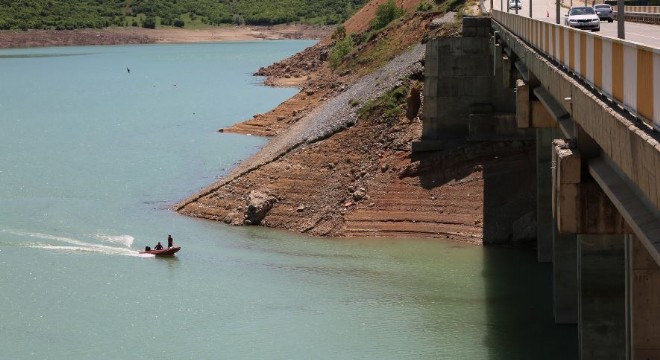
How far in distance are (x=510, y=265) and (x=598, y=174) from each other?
2087 centimetres

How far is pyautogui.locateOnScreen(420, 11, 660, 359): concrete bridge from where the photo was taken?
11664mm

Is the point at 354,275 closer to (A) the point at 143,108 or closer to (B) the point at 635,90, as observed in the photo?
(B) the point at 635,90

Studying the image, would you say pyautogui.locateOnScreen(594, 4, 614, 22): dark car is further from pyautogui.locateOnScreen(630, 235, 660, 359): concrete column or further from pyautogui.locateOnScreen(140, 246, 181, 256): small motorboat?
pyautogui.locateOnScreen(630, 235, 660, 359): concrete column

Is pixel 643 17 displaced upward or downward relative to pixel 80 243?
upward

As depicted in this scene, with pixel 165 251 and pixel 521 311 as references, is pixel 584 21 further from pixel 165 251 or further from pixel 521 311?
pixel 165 251

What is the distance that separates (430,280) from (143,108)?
5764 centimetres

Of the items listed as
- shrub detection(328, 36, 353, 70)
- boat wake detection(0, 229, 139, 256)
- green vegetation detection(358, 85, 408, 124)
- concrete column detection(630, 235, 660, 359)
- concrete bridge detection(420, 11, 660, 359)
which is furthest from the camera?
shrub detection(328, 36, 353, 70)

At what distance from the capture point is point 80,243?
38.4 m

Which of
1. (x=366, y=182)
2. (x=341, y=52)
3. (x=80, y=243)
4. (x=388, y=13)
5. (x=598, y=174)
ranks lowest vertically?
(x=80, y=243)

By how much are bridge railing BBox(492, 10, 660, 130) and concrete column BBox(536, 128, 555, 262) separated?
37.8 ft

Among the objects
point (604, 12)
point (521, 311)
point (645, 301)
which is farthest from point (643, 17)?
point (645, 301)

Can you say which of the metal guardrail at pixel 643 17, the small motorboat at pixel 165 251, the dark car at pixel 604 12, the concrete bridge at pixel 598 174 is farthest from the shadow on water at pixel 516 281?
the small motorboat at pixel 165 251

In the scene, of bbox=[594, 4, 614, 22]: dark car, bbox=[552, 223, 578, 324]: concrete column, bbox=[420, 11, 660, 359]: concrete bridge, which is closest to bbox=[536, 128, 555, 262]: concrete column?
bbox=[420, 11, 660, 359]: concrete bridge

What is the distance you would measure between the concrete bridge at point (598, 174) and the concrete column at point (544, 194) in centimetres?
4
